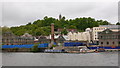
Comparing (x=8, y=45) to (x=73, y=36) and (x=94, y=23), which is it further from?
(x=94, y=23)

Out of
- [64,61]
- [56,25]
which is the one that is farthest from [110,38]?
[56,25]

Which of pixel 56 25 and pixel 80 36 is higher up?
pixel 56 25

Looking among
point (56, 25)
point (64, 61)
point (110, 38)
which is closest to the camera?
point (64, 61)

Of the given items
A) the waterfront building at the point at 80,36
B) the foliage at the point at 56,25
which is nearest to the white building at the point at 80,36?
the waterfront building at the point at 80,36

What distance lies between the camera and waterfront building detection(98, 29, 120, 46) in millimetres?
69312

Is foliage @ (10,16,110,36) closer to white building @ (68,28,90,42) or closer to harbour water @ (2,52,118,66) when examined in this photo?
white building @ (68,28,90,42)

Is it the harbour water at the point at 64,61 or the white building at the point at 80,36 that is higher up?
the white building at the point at 80,36

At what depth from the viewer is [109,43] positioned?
69.4 m

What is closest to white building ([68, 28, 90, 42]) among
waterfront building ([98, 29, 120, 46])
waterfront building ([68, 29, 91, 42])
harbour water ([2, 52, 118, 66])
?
waterfront building ([68, 29, 91, 42])

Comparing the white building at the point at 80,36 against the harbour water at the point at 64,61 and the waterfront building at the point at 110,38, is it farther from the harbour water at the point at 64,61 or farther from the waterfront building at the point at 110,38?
the harbour water at the point at 64,61

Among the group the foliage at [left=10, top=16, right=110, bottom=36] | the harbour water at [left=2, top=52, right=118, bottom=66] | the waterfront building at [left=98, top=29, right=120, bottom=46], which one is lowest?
the harbour water at [left=2, top=52, right=118, bottom=66]

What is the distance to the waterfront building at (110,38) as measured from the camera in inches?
2729

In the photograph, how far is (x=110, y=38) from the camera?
2751 inches

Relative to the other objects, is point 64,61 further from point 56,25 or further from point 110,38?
point 56,25
